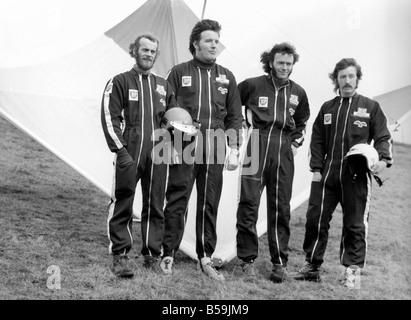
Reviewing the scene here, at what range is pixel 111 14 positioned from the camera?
5.32m

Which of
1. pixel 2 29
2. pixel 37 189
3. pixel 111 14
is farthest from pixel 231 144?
pixel 37 189

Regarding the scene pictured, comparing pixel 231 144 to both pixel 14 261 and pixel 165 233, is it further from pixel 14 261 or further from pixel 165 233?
pixel 14 261

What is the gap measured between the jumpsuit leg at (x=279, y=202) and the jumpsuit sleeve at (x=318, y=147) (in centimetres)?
15

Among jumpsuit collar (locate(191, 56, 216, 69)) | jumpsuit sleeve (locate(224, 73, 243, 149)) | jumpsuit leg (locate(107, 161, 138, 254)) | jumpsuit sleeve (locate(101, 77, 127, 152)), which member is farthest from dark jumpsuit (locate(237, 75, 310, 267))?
jumpsuit sleeve (locate(101, 77, 127, 152))

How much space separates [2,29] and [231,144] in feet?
8.96

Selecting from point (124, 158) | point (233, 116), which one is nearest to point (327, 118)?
point (233, 116)

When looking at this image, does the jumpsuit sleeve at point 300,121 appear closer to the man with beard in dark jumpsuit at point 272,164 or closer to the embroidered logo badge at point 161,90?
the man with beard in dark jumpsuit at point 272,164

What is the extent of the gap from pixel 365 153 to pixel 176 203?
1.16 m

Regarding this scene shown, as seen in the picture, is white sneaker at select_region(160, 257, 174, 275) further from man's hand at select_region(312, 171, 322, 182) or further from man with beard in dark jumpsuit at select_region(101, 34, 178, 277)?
man's hand at select_region(312, 171, 322, 182)

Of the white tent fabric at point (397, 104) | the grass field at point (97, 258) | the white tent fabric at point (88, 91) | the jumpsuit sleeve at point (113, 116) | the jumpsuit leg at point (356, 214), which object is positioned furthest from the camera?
the white tent fabric at point (397, 104)

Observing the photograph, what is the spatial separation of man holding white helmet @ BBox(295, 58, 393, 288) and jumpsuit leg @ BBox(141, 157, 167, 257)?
913 mm

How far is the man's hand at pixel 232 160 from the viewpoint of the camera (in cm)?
377

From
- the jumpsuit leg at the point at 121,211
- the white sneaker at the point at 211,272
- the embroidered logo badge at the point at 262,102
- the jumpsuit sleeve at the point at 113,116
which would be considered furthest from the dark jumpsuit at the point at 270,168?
the jumpsuit sleeve at the point at 113,116

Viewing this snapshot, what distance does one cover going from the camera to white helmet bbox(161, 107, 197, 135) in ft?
11.7
